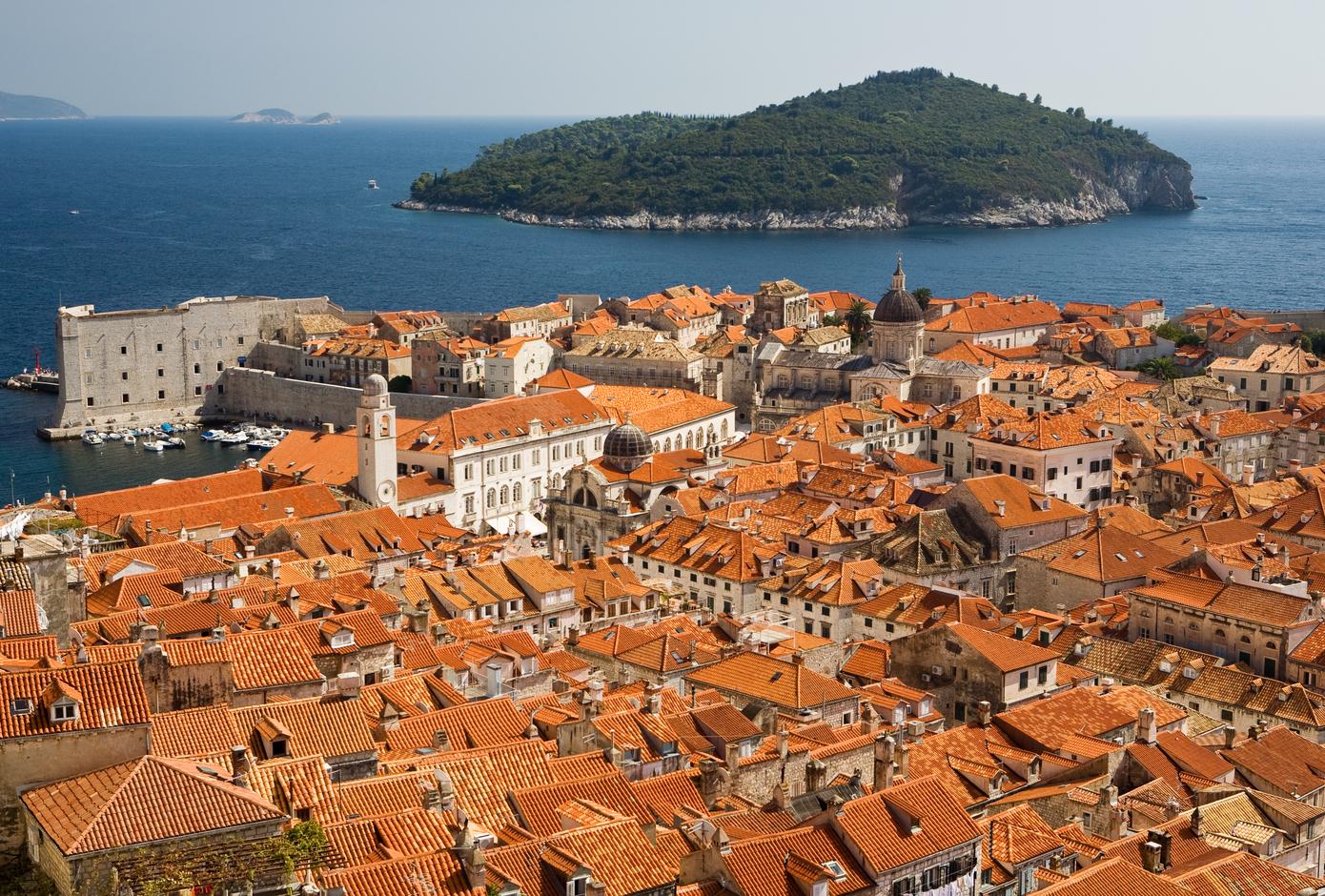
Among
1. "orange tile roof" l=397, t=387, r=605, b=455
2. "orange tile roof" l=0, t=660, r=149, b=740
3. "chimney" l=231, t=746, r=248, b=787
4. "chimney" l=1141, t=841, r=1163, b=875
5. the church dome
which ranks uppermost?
"orange tile roof" l=0, t=660, r=149, b=740

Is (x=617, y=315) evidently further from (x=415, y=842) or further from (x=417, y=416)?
(x=415, y=842)

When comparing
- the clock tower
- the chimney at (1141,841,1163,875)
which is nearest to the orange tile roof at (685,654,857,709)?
the chimney at (1141,841,1163,875)

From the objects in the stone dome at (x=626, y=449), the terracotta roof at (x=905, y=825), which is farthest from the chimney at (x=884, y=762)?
the stone dome at (x=626, y=449)

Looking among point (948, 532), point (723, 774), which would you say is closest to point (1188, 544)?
point (948, 532)

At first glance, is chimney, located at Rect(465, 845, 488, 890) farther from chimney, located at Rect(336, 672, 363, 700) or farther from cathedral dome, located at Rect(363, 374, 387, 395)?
cathedral dome, located at Rect(363, 374, 387, 395)

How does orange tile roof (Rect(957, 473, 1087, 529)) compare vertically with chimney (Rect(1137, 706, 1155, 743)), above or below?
below

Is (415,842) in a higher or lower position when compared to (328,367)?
higher

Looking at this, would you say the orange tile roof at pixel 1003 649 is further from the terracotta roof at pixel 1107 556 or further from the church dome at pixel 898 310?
the church dome at pixel 898 310

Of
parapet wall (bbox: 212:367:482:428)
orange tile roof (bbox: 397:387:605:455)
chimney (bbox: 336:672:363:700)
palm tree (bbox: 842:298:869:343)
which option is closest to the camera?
chimney (bbox: 336:672:363:700)
